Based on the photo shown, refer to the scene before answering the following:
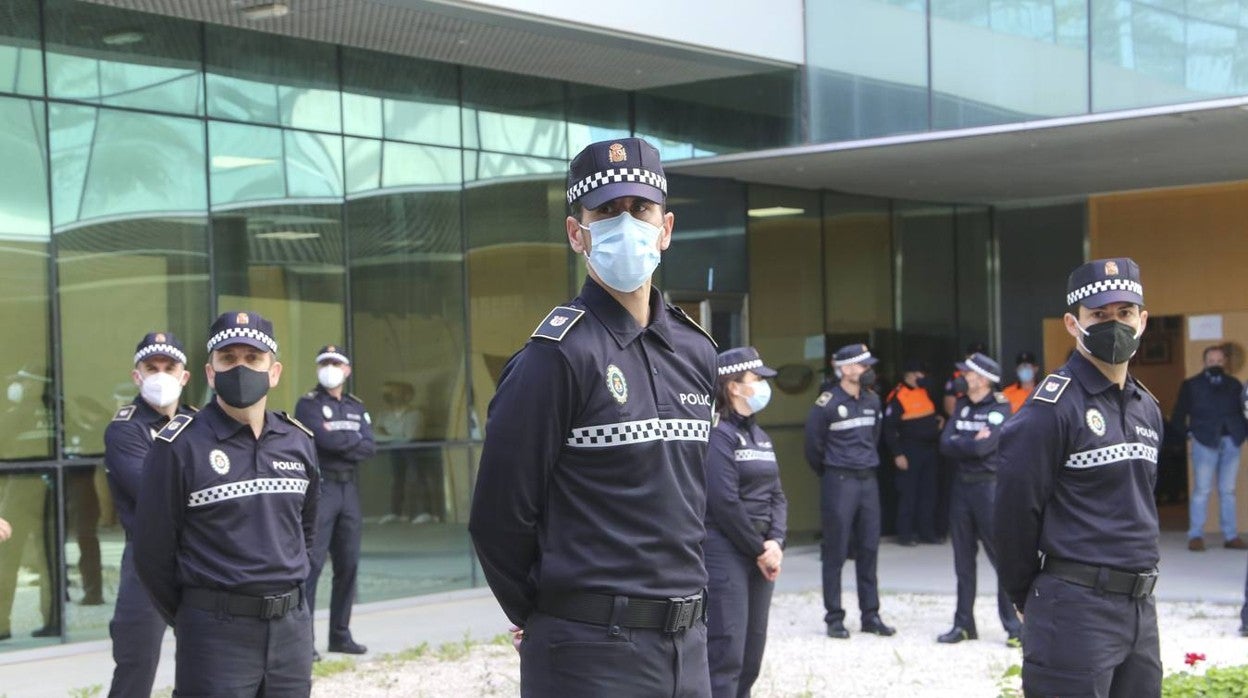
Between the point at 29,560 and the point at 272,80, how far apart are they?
169 inches

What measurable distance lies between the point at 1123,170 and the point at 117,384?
34.2 feet

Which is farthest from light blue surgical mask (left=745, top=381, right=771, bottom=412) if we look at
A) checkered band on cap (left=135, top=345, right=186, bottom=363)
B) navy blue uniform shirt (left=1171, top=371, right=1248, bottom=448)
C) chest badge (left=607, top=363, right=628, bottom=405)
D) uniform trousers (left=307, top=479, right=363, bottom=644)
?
navy blue uniform shirt (left=1171, top=371, right=1248, bottom=448)

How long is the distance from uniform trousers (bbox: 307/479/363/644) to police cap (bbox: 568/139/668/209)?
7.34m

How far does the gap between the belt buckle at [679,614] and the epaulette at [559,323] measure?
681 mm

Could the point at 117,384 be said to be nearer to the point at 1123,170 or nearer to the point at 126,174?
the point at 126,174

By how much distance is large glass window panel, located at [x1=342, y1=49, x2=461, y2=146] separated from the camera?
13.4m

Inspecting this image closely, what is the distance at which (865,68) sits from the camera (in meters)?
14.3

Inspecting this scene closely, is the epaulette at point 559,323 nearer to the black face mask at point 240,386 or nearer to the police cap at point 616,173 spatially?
the police cap at point 616,173

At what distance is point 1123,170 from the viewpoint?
16.3 m

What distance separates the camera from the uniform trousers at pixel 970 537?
1077 cm

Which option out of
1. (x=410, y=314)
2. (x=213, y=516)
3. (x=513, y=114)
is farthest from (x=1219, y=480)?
(x=213, y=516)

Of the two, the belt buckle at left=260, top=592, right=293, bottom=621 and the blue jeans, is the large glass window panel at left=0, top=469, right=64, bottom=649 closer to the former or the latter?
the belt buckle at left=260, top=592, right=293, bottom=621

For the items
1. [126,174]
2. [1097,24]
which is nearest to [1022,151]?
[1097,24]

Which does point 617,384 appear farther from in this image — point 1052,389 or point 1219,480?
point 1219,480
